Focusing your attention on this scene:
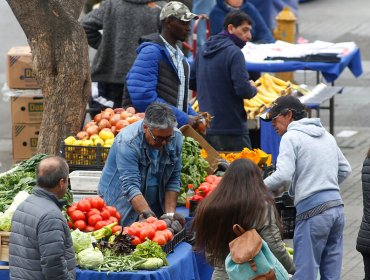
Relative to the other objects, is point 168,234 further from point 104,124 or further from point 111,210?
point 104,124

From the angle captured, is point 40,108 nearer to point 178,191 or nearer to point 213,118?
point 213,118

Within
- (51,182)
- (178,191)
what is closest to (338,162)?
(178,191)

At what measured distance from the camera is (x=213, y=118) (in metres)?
12.4

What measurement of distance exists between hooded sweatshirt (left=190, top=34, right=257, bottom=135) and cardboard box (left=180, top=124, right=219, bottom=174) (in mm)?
1344

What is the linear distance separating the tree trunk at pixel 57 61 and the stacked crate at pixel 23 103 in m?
2.19

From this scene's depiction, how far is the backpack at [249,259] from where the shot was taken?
659 cm

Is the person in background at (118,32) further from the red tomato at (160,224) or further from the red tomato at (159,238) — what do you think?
the red tomato at (159,238)

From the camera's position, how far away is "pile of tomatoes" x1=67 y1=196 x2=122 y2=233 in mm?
8836

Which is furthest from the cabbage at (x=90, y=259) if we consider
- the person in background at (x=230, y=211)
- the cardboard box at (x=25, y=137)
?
the cardboard box at (x=25, y=137)

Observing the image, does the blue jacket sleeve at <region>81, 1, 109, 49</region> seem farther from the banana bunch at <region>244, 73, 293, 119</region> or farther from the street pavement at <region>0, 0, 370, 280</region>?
the street pavement at <region>0, 0, 370, 280</region>

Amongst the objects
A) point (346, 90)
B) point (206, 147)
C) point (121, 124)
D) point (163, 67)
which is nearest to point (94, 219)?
point (121, 124)

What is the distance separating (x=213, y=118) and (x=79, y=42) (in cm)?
178

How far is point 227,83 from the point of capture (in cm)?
1219

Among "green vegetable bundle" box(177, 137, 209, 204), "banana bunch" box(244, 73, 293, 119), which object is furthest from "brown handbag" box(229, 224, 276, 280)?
"banana bunch" box(244, 73, 293, 119)
